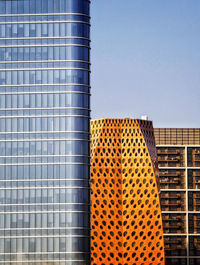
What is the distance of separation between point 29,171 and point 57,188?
704 cm

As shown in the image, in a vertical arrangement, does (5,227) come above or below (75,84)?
below

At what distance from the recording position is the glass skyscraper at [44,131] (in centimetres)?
18050

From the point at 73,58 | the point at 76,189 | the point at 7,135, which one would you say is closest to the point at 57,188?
the point at 76,189

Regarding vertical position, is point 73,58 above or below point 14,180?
above

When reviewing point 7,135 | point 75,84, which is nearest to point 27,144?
point 7,135

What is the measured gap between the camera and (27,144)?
184 meters

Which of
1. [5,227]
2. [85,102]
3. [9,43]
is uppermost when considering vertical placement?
[9,43]

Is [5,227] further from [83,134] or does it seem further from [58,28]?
[58,28]

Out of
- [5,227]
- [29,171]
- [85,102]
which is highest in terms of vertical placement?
[85,102]

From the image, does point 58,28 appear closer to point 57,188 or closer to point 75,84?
point 75,84

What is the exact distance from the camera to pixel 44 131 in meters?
183

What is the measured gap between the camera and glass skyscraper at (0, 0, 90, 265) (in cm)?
18050

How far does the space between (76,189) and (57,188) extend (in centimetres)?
400

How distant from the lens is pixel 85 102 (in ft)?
604
